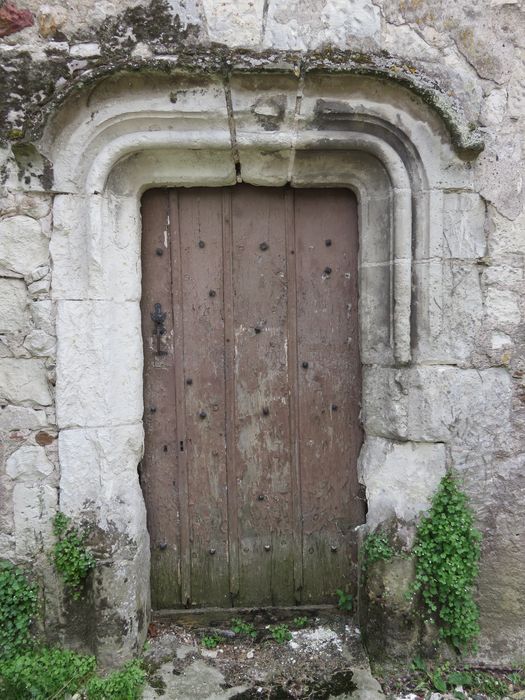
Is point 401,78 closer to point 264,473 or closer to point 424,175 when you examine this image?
point 424,175

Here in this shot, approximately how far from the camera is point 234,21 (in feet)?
7.30

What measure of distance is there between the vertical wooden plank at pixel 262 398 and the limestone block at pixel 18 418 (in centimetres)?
93

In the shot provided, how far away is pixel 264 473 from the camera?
8.79 ft

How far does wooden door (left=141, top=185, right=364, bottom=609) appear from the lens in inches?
102

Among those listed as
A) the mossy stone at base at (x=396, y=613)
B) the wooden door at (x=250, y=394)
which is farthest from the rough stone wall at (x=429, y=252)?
the wooden door at (x=250, y=394)

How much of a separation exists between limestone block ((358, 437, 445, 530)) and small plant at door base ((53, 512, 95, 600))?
1287mm

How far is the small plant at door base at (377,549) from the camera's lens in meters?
2.36

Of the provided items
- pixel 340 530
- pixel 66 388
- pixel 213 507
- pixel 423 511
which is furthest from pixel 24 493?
pixel 423 511

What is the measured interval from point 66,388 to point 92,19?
155cm

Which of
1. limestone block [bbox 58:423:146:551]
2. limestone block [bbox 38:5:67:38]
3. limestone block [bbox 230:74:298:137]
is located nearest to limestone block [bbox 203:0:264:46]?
limestone block [bbox 230:74:298:137]

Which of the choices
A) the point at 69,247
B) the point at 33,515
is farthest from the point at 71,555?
the point at 69,247

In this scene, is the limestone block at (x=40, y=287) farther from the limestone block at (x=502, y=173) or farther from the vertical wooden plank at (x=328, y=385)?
the limestone block at (x=502, y=173)

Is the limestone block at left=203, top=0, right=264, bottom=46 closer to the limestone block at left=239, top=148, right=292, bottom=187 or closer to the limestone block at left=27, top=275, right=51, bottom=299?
the limestone block at left=239, top=148, right=292, bottom=187

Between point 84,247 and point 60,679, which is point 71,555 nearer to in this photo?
point 60,679
